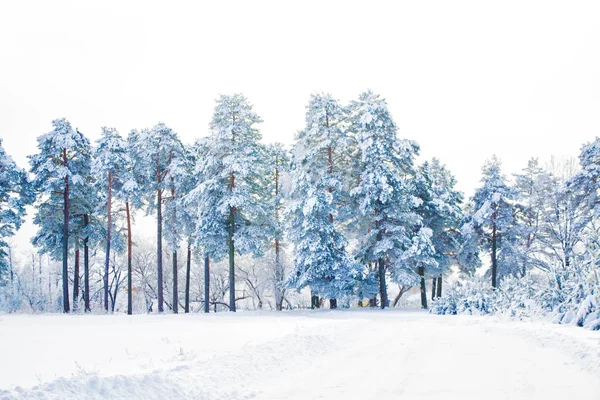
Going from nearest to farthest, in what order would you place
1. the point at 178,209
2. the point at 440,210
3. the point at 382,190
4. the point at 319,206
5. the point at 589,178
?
1. the point at 319,206
2. the point at 382,190
3. the point at 589,178
4. the point at 178,209
5. the point at 440,210

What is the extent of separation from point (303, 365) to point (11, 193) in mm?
26898

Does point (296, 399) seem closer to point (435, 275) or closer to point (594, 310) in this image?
point (594, 310)

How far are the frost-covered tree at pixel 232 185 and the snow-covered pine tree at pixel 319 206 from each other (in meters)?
2.38

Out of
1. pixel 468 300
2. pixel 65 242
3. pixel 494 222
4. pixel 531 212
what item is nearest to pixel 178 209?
pixel 65 242

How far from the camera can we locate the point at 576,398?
519 centimetres

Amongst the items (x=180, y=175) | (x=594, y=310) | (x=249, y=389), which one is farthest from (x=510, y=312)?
(x=180, y=175)

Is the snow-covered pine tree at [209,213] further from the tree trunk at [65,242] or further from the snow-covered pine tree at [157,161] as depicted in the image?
the tree trunk at [65,242]

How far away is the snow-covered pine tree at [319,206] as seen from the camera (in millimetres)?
24688

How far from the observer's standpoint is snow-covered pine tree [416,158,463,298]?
30734 millimetres

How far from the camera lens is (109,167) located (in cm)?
2788

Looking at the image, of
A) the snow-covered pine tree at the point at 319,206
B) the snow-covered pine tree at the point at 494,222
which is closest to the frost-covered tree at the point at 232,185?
the snow-covered pine tree at the point at 319,206

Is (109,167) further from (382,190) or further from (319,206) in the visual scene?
(382,190)

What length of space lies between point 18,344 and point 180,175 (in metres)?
19.8

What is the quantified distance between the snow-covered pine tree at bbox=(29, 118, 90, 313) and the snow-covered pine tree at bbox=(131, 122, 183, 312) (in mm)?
3733
